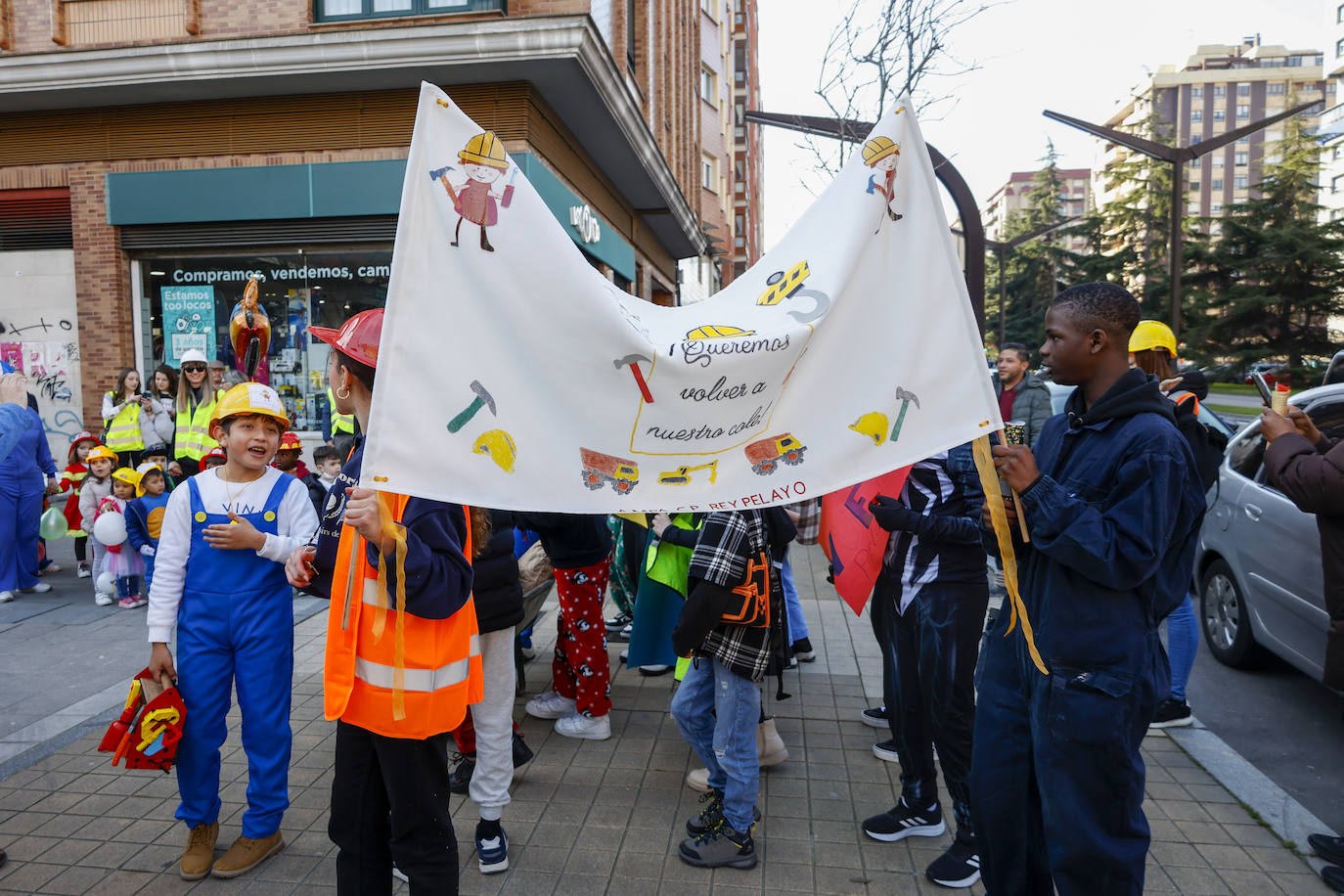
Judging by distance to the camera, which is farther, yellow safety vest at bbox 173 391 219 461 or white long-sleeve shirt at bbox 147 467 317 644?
yellow safety vest at bbox 173 391 219 461

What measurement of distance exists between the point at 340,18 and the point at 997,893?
42.8 feet

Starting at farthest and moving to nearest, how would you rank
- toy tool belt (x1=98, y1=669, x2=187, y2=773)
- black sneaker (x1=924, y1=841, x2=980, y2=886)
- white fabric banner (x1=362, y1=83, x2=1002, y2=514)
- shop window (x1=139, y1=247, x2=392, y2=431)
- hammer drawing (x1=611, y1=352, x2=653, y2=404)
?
shop window (x1=139, y1=247, x2=392, y2=431), black sneaker (x1=924, y1=841, x2=980, y2=886), toy tool belt (x1=98, y1=669, x2=187, y2=773), hammer drawing (x1=611, y1=352, x2=653, y2=404), white fabric banner (x1=362, y1=83, x2=1002, y2=514)

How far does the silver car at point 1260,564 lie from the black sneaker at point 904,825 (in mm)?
2682

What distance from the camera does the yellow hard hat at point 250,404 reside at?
11.1ft

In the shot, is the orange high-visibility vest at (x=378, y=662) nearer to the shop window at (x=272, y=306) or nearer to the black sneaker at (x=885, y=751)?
the black sneaker at (x=885, y=751)

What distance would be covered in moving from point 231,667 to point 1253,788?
464 cm

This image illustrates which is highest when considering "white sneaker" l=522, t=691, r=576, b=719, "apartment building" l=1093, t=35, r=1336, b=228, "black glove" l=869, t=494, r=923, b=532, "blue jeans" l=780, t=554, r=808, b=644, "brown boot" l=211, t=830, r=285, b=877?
"apartment building" l=1093, t=35, r=1336, b=228

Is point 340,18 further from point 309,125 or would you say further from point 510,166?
point 510,166

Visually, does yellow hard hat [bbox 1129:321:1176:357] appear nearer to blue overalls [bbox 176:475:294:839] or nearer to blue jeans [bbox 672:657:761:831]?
blue jeans [bbox 672:657:761:831]

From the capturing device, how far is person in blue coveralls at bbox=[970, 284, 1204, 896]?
2.35m

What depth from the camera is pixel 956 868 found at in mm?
3359

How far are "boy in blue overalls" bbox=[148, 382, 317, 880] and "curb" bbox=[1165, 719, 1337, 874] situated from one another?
420cm

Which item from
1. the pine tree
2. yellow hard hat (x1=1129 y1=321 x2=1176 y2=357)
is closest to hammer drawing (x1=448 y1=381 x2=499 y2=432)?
yellow hard hat (x1=1129 y1=321 x2=1176 y2=357)

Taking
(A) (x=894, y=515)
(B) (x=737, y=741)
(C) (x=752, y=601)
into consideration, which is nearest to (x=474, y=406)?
(C) (x=752, y=601)
